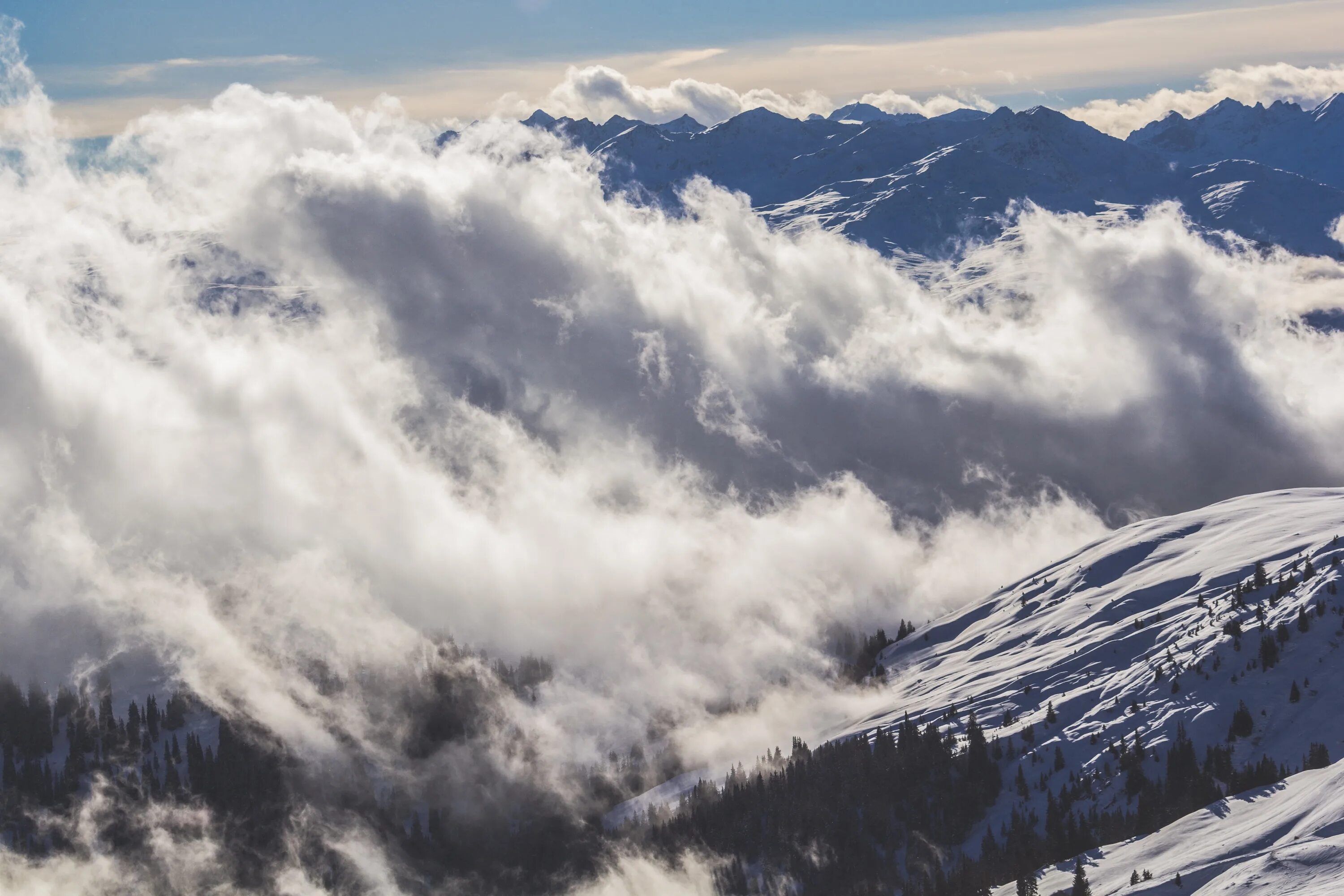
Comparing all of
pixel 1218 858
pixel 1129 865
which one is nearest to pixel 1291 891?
pixel 1218 858

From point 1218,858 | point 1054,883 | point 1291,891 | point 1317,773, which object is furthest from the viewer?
point 1054,883

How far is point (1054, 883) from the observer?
19588cm

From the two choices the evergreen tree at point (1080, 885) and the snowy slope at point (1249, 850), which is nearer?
the snowy slope at point (1249, 850)

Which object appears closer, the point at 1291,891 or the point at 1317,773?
the point at 1291,891

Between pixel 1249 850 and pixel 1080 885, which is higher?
pixel 1249 850

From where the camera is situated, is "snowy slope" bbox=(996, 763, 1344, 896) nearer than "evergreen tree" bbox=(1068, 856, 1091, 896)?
Yes

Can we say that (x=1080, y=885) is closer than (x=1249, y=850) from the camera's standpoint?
No

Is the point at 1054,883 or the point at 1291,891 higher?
the point at 1291,891

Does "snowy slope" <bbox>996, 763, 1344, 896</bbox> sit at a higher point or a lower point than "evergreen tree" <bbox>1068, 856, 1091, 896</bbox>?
higher

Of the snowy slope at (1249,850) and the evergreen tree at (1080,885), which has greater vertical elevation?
the snowy slope at (1249,850)

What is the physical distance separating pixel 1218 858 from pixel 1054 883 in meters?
38.0

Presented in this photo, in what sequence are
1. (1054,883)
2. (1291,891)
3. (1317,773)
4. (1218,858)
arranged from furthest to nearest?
(1054,883)
(1317,773)
(1218,858)
(1291,891)

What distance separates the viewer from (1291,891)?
459 feet

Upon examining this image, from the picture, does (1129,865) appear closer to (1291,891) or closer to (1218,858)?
(1218,858)
